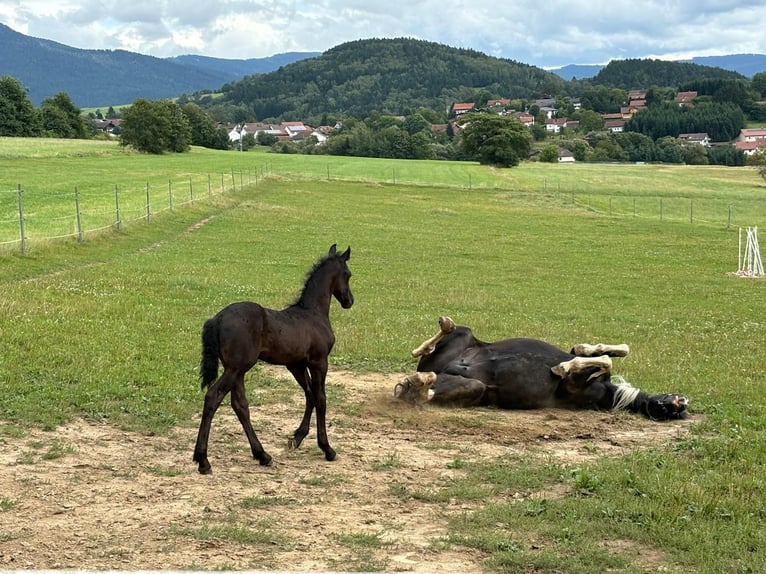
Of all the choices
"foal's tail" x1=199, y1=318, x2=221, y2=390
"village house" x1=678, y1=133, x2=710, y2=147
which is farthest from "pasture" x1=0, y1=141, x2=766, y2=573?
"village house" x1=678, y1=133, x2=710, y2=147

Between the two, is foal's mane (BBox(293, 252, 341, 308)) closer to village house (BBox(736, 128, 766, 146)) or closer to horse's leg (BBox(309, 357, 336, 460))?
horse's leg (BBox(309, 357, 336, 460))

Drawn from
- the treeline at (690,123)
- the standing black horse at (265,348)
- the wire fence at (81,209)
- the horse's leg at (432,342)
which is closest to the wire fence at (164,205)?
the wire fence at (81,209)

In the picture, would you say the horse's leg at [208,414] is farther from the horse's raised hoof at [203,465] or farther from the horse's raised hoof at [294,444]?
the horse's raised hoof at [294,444]

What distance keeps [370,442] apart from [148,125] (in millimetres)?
102837

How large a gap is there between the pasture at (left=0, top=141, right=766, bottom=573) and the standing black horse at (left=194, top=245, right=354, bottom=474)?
0.34 metres

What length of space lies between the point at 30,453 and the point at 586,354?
22.3 ft

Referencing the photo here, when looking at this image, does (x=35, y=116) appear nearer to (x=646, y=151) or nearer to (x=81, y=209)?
(x=81, y=209)

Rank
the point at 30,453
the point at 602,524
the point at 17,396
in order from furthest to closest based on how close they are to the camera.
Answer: the point at 17,396, the point at 30,453, the point at 602,524

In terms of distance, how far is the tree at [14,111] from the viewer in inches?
4476

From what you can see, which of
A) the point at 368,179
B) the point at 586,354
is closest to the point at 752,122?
the point at 368,179

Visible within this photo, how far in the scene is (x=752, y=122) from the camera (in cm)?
18262

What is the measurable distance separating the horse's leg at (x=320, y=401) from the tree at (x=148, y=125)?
332 feet

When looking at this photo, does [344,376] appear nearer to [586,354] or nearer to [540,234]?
[586,354]

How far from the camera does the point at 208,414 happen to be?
7.20 m
